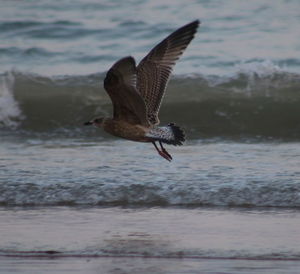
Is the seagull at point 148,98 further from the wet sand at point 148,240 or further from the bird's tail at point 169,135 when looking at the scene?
the wet sand at point 148,240

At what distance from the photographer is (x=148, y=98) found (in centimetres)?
666

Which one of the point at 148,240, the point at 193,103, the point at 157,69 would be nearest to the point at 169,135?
the point at 157,69

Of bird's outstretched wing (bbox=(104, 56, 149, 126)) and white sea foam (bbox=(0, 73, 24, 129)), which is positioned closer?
bird's outstretched wing (bbox=(104, 56, 149, 126))

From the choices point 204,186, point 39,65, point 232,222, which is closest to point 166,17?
point 39,65

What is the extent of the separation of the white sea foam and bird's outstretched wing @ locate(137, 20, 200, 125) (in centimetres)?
336

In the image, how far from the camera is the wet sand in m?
4.97

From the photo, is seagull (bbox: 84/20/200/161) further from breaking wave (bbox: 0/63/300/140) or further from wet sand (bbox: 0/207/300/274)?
breaking wave (bbox: 0/63/300/140)

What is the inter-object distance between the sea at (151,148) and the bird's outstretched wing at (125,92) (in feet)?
1.74

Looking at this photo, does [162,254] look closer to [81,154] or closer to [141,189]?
[141,189]

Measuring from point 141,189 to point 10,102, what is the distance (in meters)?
4.21

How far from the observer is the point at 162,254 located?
5203mm

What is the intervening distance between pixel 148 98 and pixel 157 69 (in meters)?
0.21

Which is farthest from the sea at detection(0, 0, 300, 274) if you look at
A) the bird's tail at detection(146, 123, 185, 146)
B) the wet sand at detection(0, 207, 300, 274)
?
the bird's tail at detection(146, 123, 185, 146)

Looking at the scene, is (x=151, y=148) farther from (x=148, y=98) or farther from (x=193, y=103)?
(x=193, y=103)
